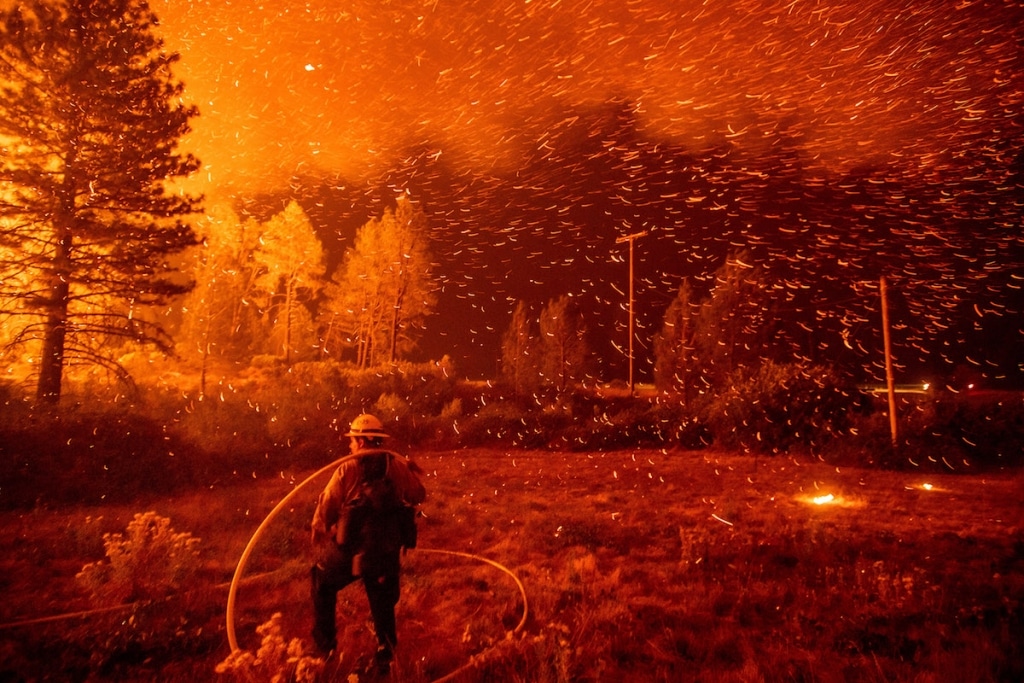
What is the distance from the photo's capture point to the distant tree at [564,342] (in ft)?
144

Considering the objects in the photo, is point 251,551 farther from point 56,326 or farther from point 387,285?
point 387,285

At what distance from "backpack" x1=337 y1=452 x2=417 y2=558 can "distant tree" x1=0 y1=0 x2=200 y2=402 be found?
15149mm

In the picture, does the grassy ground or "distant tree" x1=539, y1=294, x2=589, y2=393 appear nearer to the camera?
the grassy ground

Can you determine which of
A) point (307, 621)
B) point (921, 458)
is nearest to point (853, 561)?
point (307, 621)

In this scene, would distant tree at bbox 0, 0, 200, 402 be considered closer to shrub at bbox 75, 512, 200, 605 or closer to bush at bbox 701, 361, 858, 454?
shrub at bbox 75, 512, 200, 605

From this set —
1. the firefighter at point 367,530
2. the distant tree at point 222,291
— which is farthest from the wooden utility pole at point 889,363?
the distant tree at point 222,291

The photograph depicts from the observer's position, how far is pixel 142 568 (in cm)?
776

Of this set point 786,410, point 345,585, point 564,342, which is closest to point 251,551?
point 345,585

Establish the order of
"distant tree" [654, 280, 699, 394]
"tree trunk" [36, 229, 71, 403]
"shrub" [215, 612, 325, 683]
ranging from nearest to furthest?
"shrub" [215, 612, 325, 683] < "tree trunk" [36, 229, 71, 403] < "distant tree" [654, 280, 699, 394]

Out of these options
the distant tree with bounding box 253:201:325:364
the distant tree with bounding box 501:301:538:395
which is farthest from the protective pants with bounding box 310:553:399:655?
the distant tree with bounding box 501:301:538:395

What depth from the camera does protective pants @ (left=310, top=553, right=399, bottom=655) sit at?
5.21 m

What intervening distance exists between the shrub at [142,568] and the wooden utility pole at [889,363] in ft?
69.7

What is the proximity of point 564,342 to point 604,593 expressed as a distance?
36380 mm

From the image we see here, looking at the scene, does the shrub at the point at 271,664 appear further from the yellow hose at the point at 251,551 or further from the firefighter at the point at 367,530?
the firefighter at the point at 367,530
